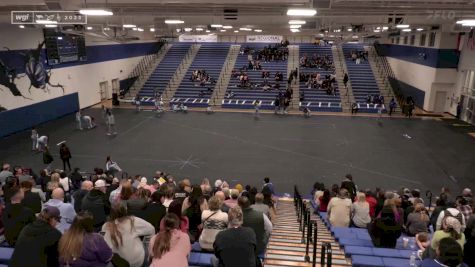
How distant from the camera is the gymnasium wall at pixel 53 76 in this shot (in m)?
21.6

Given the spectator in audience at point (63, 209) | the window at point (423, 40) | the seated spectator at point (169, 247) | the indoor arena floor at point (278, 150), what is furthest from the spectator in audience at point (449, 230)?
the window at point (423, 40)

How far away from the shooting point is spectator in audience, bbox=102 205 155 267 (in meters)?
4.56

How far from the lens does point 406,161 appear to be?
17.3 m

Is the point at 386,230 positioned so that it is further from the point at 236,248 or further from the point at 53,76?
the point at 53,76

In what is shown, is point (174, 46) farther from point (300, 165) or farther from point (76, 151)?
point (300, 165)

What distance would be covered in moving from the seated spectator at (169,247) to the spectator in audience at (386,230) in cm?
402

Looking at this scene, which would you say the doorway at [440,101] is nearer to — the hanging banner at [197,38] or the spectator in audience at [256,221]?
the hanging banner at [197,38]

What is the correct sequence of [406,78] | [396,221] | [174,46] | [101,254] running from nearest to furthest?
[101,254], [396,221], [406,78], [174,46]

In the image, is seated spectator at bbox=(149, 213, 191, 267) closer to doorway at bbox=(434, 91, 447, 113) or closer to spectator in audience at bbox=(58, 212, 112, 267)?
spectator in audience at bbox=(58, 212, 112, 267)

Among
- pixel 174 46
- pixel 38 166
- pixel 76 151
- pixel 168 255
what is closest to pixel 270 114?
pixel 76 151

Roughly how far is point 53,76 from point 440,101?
88.9 feet

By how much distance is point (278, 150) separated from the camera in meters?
18.9

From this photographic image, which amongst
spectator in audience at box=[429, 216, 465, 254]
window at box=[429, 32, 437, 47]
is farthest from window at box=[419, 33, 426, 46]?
spectator in audience at box=[429, 216, 465, 254]

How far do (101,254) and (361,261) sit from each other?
3.77 metres
